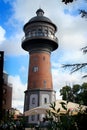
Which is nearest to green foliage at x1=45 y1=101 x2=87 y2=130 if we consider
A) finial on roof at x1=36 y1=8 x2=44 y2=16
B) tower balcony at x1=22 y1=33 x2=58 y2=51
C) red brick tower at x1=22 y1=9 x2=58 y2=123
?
red brick tower at x1=22 y1=9 x2=58 y2=123

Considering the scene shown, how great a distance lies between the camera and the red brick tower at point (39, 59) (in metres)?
39.9

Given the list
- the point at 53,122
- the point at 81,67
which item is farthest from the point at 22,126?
the point at 81,67

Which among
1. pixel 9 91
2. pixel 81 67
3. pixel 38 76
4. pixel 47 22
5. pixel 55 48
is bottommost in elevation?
pixel 81 67

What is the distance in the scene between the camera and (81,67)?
892cm

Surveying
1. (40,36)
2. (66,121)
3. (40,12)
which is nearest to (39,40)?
(40,36)

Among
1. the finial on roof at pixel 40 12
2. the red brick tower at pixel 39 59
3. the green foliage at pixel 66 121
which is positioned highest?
the finial on roof at pixel 40 12

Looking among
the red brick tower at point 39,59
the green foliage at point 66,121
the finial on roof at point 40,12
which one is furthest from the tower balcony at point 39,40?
the green foliage at point 66,121

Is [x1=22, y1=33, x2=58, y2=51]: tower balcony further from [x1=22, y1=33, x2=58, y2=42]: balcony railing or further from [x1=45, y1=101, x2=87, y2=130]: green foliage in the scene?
[x1=45, y1=101, x2=87, y2=130]: green foliage

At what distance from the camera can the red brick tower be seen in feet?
131

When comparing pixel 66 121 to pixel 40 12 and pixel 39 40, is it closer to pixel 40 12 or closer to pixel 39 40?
pixel 39 40

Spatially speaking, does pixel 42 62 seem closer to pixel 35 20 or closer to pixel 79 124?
pixel 35 20

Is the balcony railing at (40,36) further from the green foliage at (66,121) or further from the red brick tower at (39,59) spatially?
the green foliage at (66,121)

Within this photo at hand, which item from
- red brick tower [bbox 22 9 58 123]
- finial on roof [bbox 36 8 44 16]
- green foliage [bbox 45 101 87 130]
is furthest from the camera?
finial on roof [bbox 36 8 44 16]

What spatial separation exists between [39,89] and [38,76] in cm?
196
